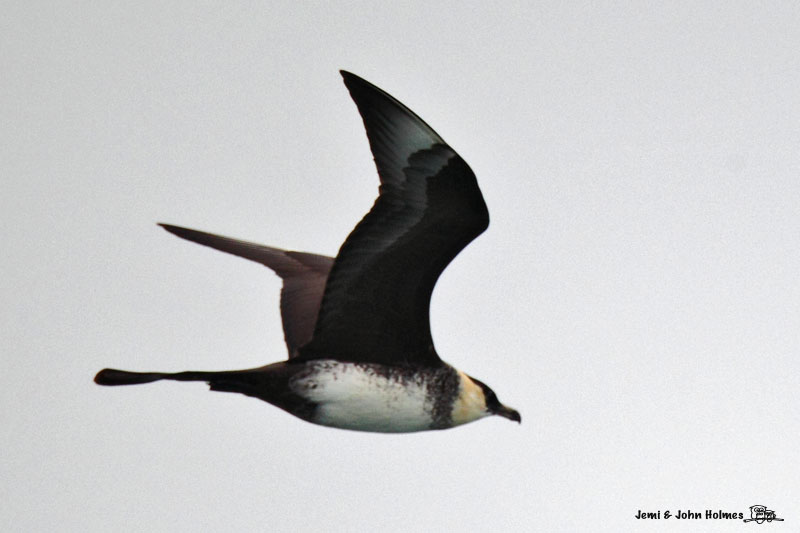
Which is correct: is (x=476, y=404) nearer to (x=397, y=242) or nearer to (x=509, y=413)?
(x=509, y=413)

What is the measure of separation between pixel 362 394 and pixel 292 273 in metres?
1.98

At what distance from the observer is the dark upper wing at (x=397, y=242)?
8305 millimetres

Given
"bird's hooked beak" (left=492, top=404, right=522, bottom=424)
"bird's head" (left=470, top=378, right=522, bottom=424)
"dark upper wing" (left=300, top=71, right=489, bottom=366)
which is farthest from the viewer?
"bird's hooked beak" (left=492, top=404, right=522, bottom=424)

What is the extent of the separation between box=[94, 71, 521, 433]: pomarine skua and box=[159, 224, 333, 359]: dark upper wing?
1.13 metres

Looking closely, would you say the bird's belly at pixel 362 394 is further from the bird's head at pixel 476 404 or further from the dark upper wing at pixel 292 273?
the dark upper wing at pixel 292 273

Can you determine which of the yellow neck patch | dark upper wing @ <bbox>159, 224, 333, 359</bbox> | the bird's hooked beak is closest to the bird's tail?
dark upper wing @ <bbox>159, 224, 333, 359</bbox>

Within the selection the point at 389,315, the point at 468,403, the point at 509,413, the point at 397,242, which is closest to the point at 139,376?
the point at 389,315

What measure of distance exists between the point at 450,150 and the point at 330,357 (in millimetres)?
1749

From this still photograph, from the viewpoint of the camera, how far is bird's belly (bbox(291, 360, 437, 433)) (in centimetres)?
921

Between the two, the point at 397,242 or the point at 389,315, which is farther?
the point at 389,315

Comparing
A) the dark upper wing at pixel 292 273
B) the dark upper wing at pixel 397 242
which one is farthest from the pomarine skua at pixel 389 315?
the dark upper wing at pixel 292 273

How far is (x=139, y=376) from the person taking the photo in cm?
923

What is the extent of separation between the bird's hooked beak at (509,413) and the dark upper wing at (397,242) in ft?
2.65

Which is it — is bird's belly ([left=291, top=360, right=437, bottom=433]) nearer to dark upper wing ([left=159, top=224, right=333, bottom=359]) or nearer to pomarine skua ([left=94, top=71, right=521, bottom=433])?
pomarine skua ([left=94, top=71, right=521, bottom=433])
